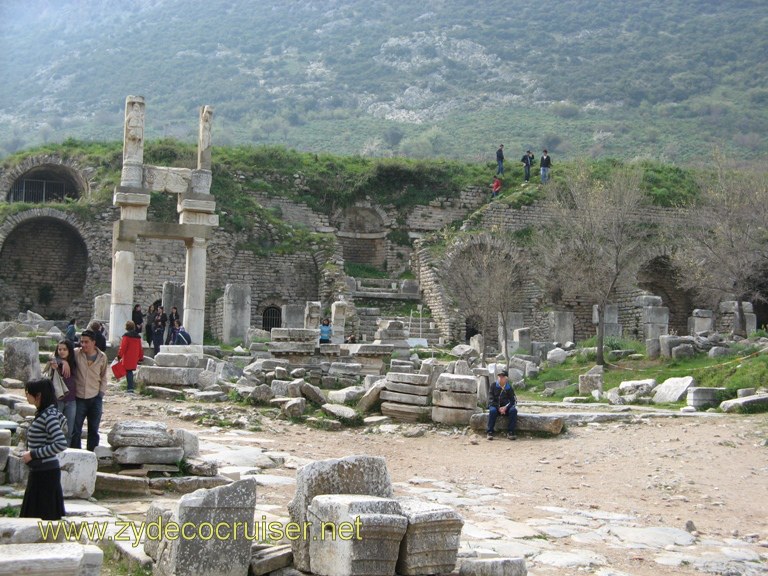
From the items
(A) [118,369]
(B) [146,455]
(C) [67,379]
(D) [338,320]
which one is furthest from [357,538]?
(D) [338,320]

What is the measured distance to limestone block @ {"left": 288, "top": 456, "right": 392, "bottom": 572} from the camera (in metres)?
7.16

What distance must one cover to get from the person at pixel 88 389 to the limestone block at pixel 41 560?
4.60 meters

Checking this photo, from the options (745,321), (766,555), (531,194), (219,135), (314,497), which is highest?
(219,135)

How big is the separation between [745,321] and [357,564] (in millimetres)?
24452

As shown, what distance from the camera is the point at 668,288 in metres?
40.7

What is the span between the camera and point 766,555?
8.54 metres

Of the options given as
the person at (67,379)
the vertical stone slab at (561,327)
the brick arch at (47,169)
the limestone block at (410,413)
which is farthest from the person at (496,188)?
the person at (67,379)

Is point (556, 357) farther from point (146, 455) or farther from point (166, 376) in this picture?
point (146, 455)

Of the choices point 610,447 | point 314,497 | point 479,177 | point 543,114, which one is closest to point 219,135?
point 543,114

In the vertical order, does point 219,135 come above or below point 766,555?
above

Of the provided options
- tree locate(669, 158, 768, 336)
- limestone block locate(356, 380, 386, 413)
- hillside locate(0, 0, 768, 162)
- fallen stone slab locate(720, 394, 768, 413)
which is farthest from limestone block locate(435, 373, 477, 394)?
hillside locate(0, 0, 768, 162)

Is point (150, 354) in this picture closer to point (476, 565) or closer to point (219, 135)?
point (476, 565)

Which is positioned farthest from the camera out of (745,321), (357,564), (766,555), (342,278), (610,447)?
(342,278)

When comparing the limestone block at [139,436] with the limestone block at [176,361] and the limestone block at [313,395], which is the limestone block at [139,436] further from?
the limestone block at [176,361]
